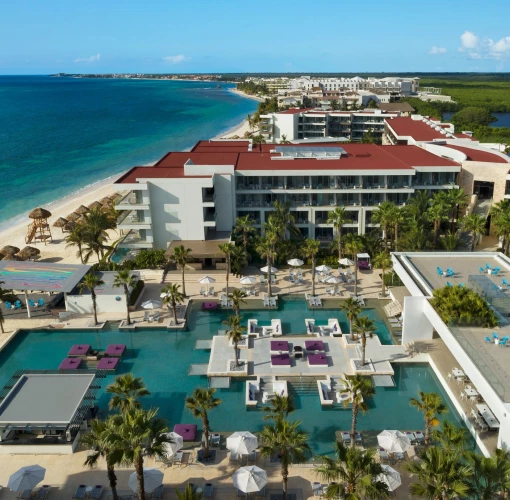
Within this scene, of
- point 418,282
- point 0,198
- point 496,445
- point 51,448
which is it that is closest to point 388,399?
point 496,445

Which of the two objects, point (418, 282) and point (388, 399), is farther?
point (418, 282)

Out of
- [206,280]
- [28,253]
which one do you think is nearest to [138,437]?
[206,280]

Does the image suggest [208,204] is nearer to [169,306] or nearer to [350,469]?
[169,306]

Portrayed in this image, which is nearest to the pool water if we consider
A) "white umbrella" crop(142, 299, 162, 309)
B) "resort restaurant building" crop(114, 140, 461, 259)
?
"white umbrella" crop(142, 299, 162, 309)

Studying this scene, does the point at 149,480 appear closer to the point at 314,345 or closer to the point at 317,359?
the point at 317,359

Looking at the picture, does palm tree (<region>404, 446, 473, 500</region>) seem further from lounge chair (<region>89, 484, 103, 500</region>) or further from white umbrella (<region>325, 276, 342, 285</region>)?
white umbrella (<region>325, 276, 342, 285</region>)

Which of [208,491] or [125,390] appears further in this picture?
[125,390]
